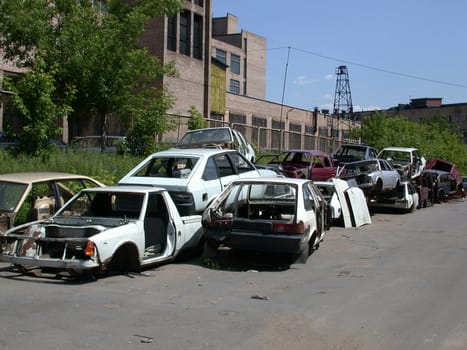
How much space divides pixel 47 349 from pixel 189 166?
7354 millimetres

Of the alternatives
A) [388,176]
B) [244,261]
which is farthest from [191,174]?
[388,176]

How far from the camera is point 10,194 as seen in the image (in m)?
10.4

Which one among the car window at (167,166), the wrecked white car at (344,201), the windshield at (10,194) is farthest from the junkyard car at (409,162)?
the windshield at (10,194)

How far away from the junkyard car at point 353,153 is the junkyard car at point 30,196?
15971mm

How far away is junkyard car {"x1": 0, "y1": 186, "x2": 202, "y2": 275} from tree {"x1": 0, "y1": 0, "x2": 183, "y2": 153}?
7082 millimetres

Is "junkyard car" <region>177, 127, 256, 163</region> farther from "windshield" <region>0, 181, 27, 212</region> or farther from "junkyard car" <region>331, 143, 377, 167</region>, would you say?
"junkyard car" <region>331, 143, 377, 167</region>

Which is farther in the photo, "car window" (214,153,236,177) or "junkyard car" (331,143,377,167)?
"junkyard car" (331,143,377,167)

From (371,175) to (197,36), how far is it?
2611 cm

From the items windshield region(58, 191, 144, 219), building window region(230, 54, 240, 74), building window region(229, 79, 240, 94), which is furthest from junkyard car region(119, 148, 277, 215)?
building window region(229, 79, 240, 94)

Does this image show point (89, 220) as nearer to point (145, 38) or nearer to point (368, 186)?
point (368, 186)

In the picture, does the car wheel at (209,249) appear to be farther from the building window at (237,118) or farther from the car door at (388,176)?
the building window at (237,118)

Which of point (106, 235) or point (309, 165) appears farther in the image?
point (309, 165)

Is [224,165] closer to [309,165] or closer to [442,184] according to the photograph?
[309,165]

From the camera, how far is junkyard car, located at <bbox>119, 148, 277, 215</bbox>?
11.2 meters
